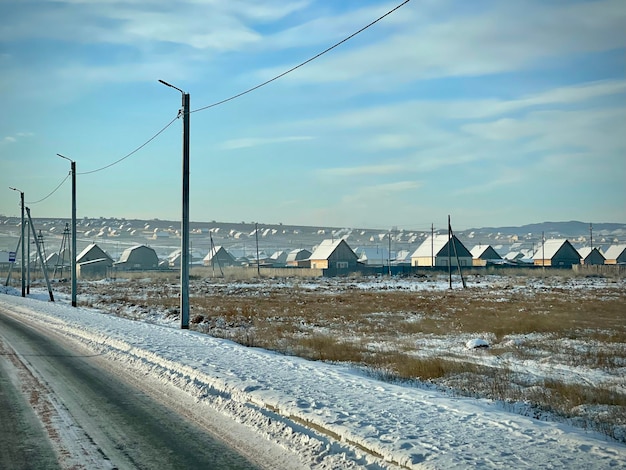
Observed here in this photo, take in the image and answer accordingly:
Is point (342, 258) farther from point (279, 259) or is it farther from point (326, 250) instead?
point (279, 259)

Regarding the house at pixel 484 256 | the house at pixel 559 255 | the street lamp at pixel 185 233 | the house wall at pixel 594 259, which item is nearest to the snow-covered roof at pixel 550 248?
the house at pixel 559 255

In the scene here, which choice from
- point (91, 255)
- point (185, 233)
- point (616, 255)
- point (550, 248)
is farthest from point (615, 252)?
point (185, 233)

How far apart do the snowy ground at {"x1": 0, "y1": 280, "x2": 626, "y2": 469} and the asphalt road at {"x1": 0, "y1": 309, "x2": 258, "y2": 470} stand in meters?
0.72

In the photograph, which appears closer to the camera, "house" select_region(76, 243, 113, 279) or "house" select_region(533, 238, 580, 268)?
"house" select_region(76, 243, 113, 279)

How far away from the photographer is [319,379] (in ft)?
36.8

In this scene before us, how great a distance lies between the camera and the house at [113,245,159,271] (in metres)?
120

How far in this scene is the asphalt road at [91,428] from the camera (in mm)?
6613

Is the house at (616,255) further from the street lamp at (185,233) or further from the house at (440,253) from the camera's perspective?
the street lamp at (185,233)

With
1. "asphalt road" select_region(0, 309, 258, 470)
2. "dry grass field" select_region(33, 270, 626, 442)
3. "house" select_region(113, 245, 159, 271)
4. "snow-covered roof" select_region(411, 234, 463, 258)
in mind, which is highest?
"snow-covered roof" select_region(411, 234, 463, 258)

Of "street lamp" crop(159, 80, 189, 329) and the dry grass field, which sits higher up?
"street lamp" crop(159, 80, 189, 329)

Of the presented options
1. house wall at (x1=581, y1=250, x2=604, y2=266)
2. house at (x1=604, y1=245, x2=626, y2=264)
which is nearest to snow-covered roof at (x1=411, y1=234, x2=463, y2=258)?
house wall at (x1=581, y1=250, x2=604, y2=266)

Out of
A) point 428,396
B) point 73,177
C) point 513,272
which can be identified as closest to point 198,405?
point 428,396

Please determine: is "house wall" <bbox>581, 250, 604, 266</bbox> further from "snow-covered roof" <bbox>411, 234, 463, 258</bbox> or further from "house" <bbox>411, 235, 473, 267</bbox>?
"snow-covered roof" <bbox>411, 234, 463, 258</bbox>

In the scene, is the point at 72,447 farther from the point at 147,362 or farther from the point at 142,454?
the point at 147,362
